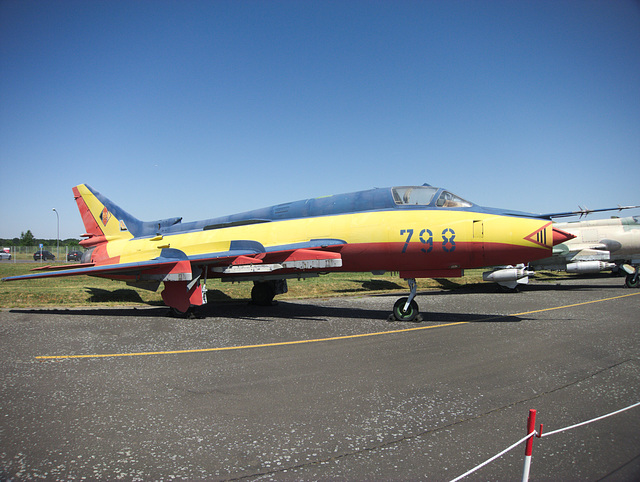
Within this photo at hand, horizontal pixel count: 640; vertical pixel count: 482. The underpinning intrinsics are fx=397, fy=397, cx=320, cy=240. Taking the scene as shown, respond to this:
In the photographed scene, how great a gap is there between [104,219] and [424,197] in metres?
12.2

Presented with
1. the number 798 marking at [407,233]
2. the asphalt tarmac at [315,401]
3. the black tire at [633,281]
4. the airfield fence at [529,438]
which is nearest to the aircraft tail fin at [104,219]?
the asphalt tarmac at [315,401]

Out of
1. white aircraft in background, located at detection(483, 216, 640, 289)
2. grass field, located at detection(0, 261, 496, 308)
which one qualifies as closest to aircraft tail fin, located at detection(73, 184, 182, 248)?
grass field, located at detection(0, 261, 496, 308)

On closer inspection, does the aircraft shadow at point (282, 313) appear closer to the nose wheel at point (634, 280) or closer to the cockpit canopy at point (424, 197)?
the cockpit canopy at point (424, 197)

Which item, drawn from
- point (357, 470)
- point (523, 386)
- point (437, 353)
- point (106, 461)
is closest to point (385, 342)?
point (437, 353)

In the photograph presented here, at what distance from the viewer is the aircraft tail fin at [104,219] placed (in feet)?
50.3

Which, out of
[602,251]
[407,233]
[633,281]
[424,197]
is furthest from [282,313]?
[633,281]

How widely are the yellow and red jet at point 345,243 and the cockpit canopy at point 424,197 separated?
1.0 inches

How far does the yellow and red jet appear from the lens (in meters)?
9.83

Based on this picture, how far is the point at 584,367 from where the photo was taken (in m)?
6.51

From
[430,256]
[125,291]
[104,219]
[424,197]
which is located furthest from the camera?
[125,291]

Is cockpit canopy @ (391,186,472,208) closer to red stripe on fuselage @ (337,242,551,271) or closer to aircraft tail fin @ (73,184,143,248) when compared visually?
red stripe on fuselage @ (337,242,551,271)

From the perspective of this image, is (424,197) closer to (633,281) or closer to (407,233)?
(407,233)

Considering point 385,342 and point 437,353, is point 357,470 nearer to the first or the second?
point 437,353

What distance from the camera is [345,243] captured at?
1094cm
